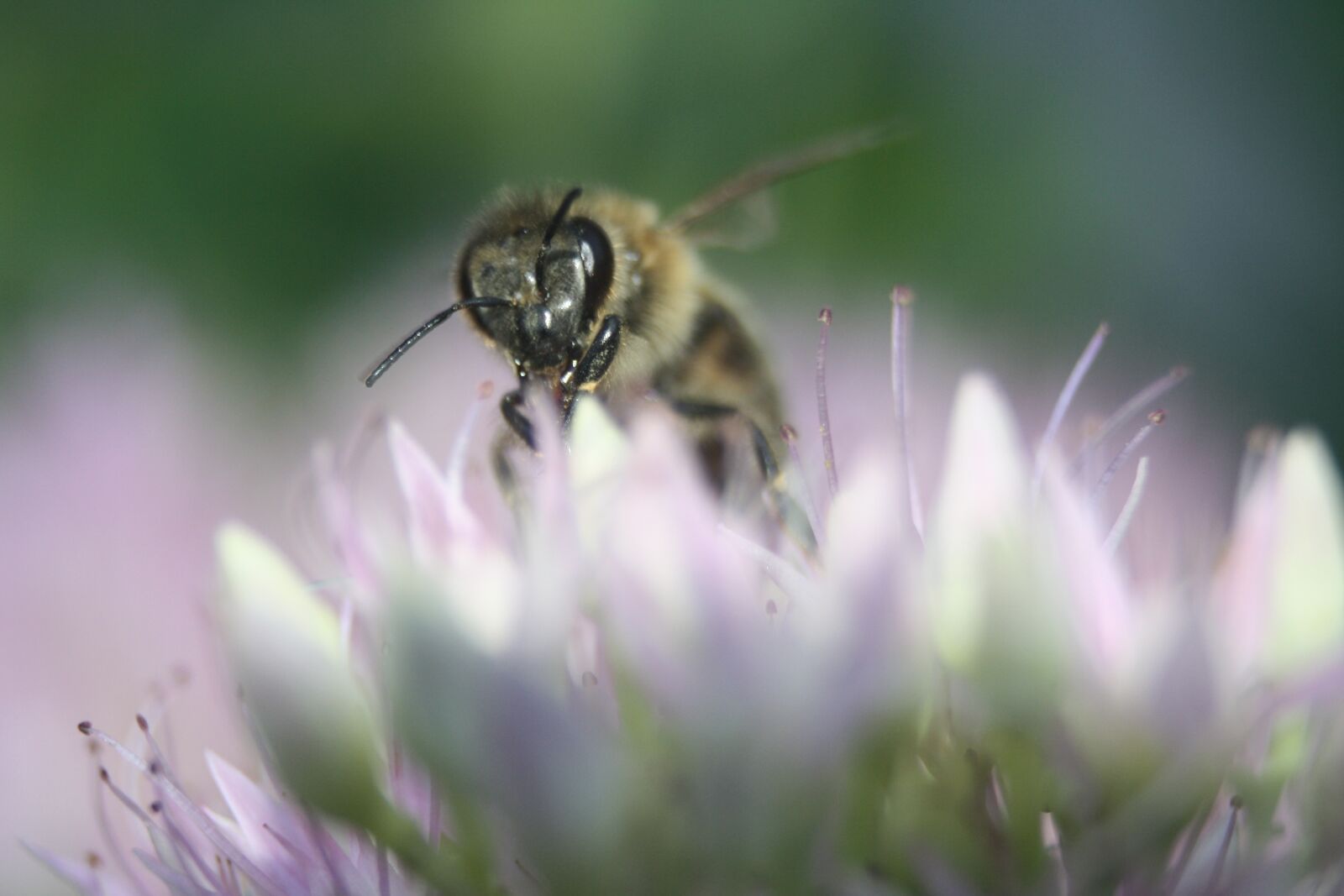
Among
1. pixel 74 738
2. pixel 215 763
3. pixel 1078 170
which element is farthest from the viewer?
pixel 1078 170

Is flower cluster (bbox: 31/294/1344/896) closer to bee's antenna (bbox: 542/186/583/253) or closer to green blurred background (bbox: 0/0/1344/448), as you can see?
bee's antenna (bbox: 542/186/583/253)

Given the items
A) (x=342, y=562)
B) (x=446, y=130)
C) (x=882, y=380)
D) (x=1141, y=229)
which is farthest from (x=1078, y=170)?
(x=342, y=562)

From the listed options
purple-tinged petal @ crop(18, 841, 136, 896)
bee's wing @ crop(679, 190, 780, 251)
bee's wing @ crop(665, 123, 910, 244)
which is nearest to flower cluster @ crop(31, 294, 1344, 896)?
purple-tinged petal @ crop(18, 841, 136, 896)

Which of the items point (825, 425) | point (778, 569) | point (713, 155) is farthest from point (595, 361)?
point (713, 155)

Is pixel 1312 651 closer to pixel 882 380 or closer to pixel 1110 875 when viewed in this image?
pixel 1110 875

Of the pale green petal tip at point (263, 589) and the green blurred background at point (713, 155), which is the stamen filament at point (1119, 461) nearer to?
the pale green petal tip at point (263, 589)

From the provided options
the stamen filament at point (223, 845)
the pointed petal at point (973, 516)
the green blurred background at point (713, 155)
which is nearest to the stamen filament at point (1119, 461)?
the pointed petal at point (973, 516)

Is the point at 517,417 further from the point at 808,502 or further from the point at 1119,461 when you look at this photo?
the point at 1119,461
